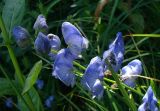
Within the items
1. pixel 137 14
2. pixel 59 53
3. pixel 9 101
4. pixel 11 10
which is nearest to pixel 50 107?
pixel 9 101

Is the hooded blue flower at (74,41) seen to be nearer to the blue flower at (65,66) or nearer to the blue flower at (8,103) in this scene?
the blue flower at (65,66)

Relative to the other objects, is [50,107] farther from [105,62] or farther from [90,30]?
[105,62]

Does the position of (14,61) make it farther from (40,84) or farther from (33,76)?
(40,84)

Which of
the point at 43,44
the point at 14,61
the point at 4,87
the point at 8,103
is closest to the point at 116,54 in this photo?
the point at 43,44

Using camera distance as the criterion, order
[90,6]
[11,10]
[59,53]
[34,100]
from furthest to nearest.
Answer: [90,6], [34,100], [11,10], [59,53]

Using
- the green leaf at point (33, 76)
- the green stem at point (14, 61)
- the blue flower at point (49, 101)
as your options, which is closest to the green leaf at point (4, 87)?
the green stem at point (14, 61)

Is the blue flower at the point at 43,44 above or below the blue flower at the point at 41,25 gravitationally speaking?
below
